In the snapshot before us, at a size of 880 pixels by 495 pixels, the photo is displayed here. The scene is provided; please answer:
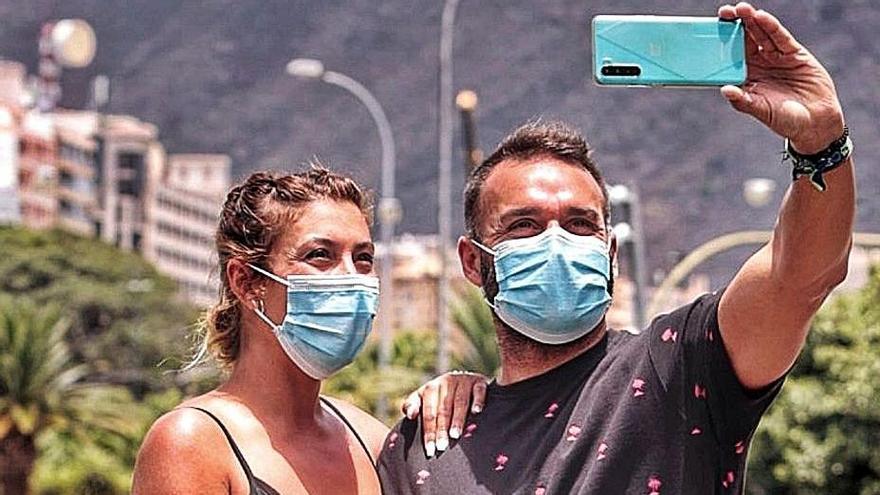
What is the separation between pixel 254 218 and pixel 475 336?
92.2 ft

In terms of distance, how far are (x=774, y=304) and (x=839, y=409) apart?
88.0 ft

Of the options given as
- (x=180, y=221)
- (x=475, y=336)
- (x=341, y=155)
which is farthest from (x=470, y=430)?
(x=180, y=221)

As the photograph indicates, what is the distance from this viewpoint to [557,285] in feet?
13.1

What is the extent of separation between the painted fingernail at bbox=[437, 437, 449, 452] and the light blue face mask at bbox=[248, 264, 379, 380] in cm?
36

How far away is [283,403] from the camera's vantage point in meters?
4.36

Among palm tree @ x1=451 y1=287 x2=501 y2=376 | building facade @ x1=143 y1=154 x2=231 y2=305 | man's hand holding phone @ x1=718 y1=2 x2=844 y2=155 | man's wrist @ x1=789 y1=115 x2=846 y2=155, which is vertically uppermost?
man's hand holding phone @ x1=718 y1=2 x2=844 y2=155

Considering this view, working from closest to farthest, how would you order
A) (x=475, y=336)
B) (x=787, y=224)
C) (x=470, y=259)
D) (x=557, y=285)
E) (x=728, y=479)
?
(x=787, y=224)
(x=728, y=479)
(x=557, y=285)
(x=470, y=259)
(x=475, y=336)

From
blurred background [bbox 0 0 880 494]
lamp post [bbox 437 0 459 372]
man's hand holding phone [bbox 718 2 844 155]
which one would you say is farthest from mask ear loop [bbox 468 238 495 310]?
lamp post [bbox 437 0 459 372]

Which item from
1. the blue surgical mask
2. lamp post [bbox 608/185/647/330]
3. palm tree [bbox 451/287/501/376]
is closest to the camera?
the blue surgical mask

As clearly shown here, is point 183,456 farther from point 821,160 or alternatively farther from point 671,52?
point 821,160

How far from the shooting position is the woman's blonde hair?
4.37 m

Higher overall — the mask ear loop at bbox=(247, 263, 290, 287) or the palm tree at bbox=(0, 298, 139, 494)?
the mask ear loop at bbox=(247, 263, 290, 287)

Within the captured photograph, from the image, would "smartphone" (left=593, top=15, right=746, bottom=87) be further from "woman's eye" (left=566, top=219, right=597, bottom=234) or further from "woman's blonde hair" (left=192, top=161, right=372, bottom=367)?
"woman's blonde hair" (left=192, top=161, right=372, bottom=367)

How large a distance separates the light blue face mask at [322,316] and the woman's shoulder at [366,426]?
22 cm
